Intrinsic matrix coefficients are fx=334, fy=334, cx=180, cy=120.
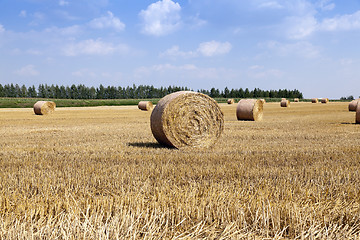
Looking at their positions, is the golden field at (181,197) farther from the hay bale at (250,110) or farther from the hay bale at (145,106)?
the hay bale at (145,106)

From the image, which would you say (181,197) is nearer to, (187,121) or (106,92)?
(187,121)

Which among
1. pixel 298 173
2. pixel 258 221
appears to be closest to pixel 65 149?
pixel 298 173

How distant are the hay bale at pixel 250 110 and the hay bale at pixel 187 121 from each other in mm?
10960

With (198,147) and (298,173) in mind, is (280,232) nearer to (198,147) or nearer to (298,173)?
(298,173)

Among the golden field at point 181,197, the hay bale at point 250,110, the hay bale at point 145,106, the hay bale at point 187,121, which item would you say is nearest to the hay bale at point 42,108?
the hay bale at point 145,106

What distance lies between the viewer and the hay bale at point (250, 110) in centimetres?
2077

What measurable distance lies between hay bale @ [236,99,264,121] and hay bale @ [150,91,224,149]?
1096 cm

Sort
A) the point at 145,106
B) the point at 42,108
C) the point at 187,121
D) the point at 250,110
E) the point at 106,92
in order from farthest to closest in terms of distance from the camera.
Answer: the point at 106,92 < the point at 145,106 < the point at 42,108 < the point at 250,110 < the point at 187,121

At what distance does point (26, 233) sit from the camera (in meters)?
2.90

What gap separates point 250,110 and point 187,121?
11.7 m

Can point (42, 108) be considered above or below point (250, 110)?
above

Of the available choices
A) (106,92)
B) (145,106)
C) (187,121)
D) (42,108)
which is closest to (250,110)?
(187,121)

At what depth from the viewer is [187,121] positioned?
984 cm

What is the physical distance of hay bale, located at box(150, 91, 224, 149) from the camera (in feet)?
31.0
